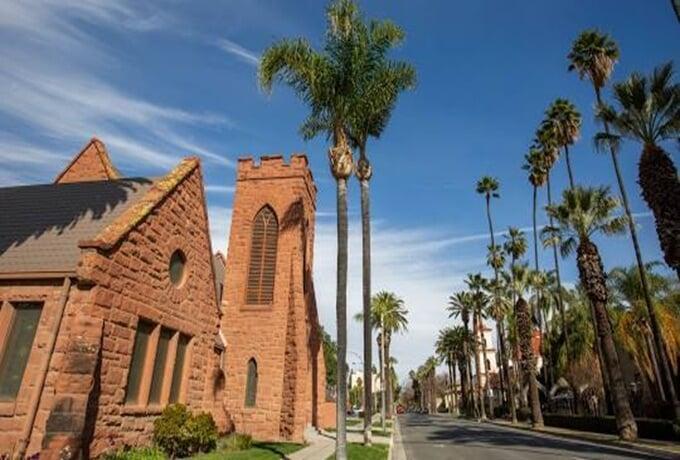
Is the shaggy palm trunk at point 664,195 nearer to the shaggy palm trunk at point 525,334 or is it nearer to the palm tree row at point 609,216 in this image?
the palm tree row at point 609,216

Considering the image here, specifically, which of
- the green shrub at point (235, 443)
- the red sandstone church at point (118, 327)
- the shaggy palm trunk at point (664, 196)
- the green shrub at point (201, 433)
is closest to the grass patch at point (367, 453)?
the green shrub at point (235, 443)

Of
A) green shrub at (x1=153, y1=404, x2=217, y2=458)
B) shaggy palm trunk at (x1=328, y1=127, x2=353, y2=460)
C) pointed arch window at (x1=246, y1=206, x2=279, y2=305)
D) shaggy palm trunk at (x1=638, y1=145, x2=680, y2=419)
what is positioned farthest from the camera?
pointed arch window at (x1=246, y1=206, x2=279, y2=305)

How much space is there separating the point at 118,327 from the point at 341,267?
6.52m

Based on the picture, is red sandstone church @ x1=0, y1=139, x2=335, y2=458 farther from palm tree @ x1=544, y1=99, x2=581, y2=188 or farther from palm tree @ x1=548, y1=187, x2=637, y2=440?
palm tree @ x1=544, y1=99, x2=581, y2=188

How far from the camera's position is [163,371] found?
15.3 metres

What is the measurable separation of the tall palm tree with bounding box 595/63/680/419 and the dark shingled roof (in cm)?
2225

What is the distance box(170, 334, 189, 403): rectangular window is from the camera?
15.9 meters

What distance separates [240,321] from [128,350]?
43.7 feet

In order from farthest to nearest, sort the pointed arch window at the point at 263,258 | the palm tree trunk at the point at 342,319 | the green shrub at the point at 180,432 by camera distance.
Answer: the pointed arch window at the point at 263,258
the green shrub at the point at 180,432
the palm tree trunk at the point at 342,319

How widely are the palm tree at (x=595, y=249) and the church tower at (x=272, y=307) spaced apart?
16.8 meters

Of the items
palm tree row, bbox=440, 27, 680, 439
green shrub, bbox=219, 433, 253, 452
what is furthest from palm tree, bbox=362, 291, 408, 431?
green shrub, bbox=219, 433, 253, 452

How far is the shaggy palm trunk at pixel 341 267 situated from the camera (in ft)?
44.9

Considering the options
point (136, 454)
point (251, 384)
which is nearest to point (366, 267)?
point (251, 384)

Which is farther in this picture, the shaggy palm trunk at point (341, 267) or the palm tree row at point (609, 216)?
the palm tree row at point (609, 216)
